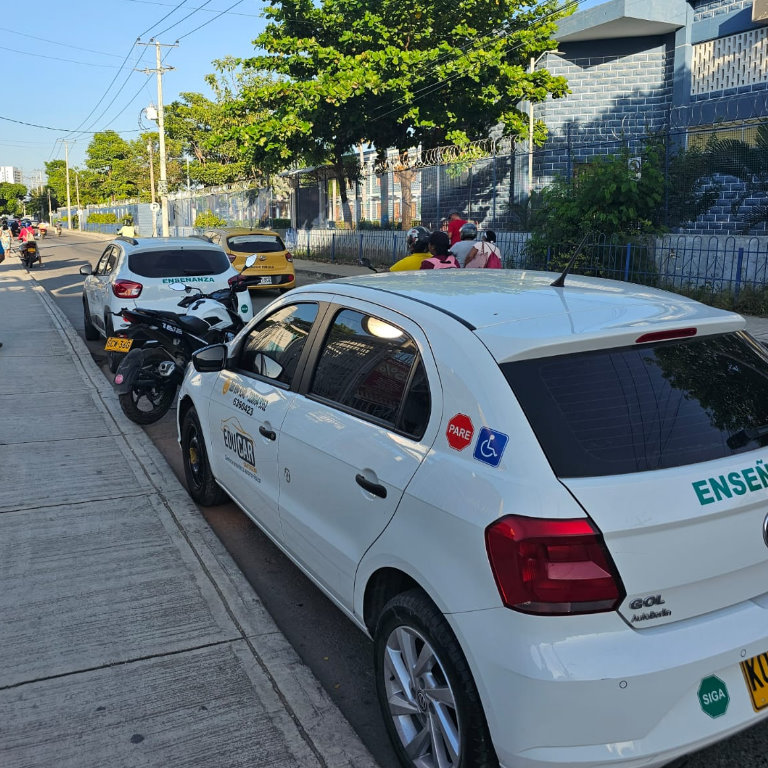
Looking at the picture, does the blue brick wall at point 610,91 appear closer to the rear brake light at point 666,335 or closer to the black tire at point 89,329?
the black tire at point 89,329

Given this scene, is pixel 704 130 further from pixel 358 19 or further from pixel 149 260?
pixel 358 19

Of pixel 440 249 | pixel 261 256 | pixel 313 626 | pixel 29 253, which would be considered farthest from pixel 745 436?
pixel 29 253

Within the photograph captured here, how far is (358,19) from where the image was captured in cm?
2483

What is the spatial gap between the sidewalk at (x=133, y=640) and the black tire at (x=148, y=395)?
1.08 meters

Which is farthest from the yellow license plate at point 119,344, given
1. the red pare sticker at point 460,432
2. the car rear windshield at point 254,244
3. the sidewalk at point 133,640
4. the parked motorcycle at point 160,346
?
the car rear windshield at point 254,244

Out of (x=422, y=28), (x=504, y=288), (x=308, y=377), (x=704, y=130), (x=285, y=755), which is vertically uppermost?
(x=422, y=28)

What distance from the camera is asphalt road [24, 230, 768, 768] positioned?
2971 mm

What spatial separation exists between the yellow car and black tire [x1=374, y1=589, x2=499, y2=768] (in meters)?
15.1

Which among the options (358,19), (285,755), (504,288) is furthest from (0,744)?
(358,19)

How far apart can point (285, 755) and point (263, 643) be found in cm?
78

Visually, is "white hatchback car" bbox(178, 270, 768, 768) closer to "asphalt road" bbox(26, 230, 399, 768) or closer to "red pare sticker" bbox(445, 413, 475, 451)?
"red pare sticker" bbox(445, 413, 475, 451)

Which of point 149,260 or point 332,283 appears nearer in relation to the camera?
point 332,283

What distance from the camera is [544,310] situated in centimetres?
294

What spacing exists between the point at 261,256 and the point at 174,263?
26.1 ft
